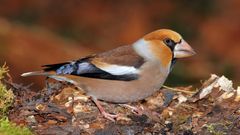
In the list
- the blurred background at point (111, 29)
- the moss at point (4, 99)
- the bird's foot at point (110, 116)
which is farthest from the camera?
the blurred background at point (111, 29)

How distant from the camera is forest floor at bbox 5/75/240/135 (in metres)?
5.03

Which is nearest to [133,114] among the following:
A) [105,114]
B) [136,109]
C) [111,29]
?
[136,109]

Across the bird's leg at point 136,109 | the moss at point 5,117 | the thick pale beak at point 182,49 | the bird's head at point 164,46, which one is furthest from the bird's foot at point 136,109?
the moss at point 5,117

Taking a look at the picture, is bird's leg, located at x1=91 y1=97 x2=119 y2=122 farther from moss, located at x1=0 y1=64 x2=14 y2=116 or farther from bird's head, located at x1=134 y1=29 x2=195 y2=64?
moss, located at x1=0 y1=64 x2=14 y2=116

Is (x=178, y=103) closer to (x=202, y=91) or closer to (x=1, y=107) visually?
(x=202, y=91)

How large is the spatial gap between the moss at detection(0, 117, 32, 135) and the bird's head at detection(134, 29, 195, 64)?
1.19m

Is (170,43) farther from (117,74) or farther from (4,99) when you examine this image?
(4,99)

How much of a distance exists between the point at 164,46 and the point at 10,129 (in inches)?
56.6

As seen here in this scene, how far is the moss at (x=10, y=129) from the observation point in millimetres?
4656

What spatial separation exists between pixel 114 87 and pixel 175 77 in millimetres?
4496

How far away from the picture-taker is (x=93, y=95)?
215 inches

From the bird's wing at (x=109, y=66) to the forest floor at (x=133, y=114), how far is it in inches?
7.4

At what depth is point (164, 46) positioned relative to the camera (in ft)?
18.3

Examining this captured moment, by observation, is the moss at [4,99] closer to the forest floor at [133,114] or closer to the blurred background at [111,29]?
the forest floor at [133,114]
